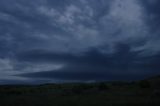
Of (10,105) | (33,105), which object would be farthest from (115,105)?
(10,105)

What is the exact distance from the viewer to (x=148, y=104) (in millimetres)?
34188

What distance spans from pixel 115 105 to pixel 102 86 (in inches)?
1602

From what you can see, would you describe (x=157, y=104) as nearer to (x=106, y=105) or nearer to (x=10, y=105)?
(x=106, y=105)

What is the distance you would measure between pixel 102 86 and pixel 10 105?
139 feet

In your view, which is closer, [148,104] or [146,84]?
[148,104]

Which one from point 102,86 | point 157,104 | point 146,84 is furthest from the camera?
point 102,86

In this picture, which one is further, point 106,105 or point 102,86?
point 102,86

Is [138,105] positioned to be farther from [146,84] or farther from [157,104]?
[146,84]

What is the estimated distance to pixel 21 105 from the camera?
35062 millimetres

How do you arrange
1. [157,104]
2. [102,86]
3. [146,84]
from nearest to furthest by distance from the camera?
[157,104] → [146,84] → [102,86]

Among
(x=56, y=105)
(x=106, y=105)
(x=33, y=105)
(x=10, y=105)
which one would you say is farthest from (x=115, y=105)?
(x=10, y=105)

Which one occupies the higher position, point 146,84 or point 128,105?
point 146,84

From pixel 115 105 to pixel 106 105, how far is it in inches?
45.2

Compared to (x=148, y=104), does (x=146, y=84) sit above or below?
above
